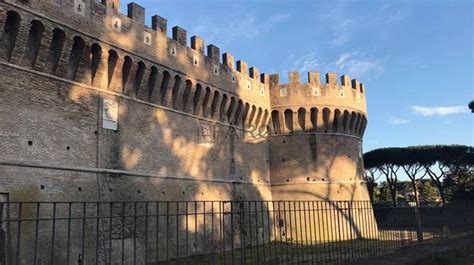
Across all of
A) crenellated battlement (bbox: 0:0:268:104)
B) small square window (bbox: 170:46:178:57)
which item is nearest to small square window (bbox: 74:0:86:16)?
crenellated battlement (bbox: 0:0:268:104)

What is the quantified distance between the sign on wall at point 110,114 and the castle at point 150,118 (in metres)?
0.03

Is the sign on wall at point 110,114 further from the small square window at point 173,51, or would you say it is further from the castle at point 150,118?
the small square window at point 173,51

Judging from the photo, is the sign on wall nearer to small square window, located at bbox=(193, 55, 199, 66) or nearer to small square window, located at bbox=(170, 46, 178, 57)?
small square window, located at bbox=(170, 46, 178, 57)

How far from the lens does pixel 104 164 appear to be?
14445 mm

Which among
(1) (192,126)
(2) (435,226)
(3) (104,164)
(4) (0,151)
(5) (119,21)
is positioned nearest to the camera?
(4) (0,151)

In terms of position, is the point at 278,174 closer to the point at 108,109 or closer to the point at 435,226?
the point at 108,109

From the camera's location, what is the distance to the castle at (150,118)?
1243 cm

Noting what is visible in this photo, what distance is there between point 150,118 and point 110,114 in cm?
202

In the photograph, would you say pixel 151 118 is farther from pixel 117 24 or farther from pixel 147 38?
pixel 117 24

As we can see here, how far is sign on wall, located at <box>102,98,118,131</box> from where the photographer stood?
1474 centimetres

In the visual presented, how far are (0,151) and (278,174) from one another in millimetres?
15158

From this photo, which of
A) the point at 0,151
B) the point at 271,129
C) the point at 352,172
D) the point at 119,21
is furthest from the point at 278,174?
the point at 0,151

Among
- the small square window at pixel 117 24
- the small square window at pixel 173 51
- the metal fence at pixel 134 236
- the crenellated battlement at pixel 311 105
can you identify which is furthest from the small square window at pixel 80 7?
the crenellated battlement at pixel 311 105

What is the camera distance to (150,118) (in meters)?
16.7
